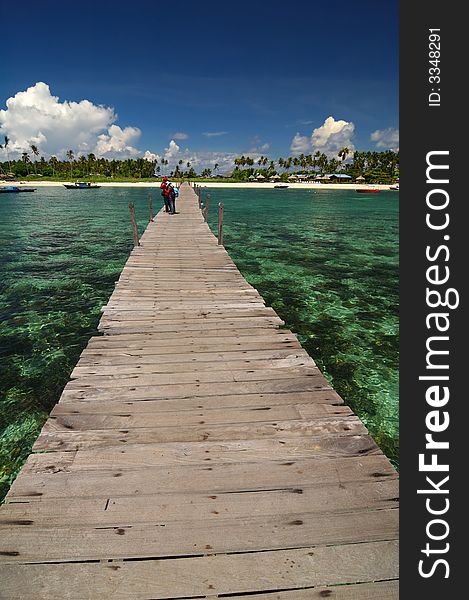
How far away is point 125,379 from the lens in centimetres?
474

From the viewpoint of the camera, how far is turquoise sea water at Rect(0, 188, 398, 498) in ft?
23.2

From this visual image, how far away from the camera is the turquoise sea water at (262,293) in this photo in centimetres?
709

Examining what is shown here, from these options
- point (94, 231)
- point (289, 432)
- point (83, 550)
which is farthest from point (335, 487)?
point (94, 231)

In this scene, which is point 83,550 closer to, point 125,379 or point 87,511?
point 87,511

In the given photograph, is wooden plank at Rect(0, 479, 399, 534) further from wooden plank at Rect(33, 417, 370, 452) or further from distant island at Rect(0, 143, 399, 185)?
distant island at Rect(0, 143, 399, 185)

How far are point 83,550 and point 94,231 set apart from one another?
93.1ft

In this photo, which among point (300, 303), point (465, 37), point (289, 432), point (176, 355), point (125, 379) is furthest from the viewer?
point (300, 303)

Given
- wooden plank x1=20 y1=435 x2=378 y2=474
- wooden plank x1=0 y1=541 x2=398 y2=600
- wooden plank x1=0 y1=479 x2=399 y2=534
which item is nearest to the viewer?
wooden plank x1=0 y1=541 x2=398 y2=600

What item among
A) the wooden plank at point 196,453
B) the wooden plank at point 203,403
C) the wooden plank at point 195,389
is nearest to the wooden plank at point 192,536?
the wooden plank at point 196,453

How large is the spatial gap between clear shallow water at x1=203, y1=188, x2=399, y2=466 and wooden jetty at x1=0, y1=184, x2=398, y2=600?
125 inches

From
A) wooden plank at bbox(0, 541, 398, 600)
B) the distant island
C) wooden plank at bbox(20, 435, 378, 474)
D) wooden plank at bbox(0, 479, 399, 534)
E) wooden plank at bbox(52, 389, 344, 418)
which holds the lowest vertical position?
wooden plank at bbox(0, 541, 398, 600)

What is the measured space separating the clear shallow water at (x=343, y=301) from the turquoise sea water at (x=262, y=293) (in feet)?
0.11

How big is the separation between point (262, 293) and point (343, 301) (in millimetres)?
3037

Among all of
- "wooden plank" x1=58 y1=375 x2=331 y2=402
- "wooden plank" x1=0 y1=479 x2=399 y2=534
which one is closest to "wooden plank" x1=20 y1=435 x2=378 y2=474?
"wooden plank" x1=0 y1=479 x2=399 y2=534
